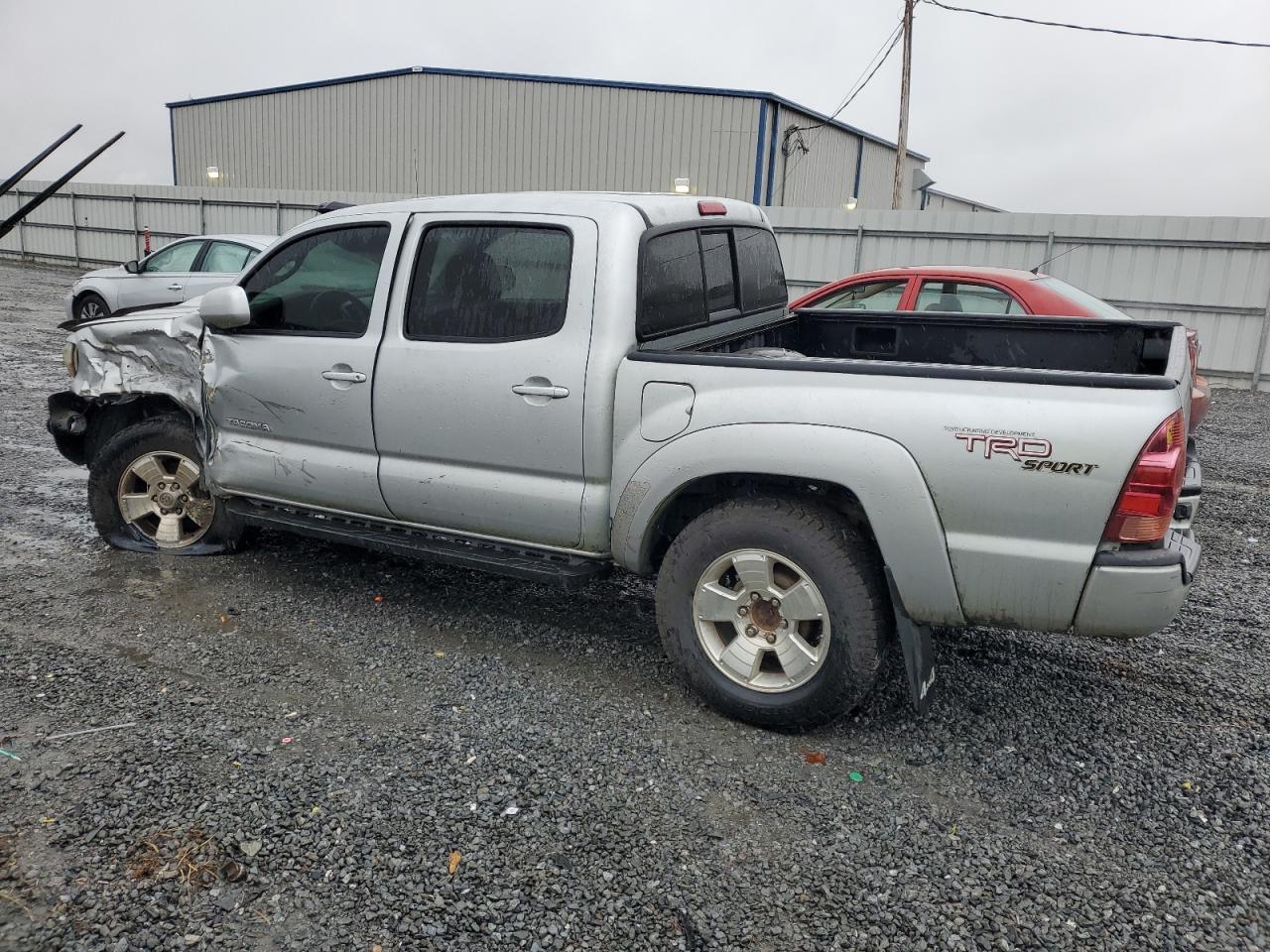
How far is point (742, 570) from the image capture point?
3.60m

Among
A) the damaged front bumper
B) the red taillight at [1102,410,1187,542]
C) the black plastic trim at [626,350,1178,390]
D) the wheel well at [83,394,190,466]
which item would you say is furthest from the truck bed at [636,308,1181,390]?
the damaged front bumper

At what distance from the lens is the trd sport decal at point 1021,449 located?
3023mm

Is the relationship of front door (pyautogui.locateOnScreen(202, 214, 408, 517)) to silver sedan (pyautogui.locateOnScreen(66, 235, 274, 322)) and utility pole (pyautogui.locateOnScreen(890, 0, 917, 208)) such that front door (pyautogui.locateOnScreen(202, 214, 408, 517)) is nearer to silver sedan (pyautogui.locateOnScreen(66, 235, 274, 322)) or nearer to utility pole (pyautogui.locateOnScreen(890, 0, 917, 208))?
silver sedan (pyautogui.locateOnScreen(66, 235, 274, 322))

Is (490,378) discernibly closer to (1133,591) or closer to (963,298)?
→ (1133,591)

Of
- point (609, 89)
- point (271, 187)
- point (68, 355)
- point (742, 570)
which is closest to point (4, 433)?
point (68, 355)

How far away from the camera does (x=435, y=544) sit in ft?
Answer: 14.2

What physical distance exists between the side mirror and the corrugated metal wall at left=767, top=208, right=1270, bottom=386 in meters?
13.3

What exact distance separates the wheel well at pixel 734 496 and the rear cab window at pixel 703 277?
0.68 m

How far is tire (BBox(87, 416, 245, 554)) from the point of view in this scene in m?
5.17

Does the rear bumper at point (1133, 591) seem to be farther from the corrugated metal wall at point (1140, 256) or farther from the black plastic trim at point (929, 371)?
the corrugated metal wall at point (1140, 256)

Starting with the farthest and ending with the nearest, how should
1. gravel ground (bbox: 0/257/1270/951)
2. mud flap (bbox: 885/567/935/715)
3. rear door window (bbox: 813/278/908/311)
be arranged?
rear door window (bbox: 813/278/908/311) < mud flap (bbox: 885/567/935/715) < gravel ground (bbox: 0/257/1270/951)

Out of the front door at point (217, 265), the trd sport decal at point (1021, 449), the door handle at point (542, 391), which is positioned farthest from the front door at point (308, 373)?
the front door at point (217, 265)

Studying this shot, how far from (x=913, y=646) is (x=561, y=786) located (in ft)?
4.28

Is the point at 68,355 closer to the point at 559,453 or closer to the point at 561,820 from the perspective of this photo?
the point at 559,453
